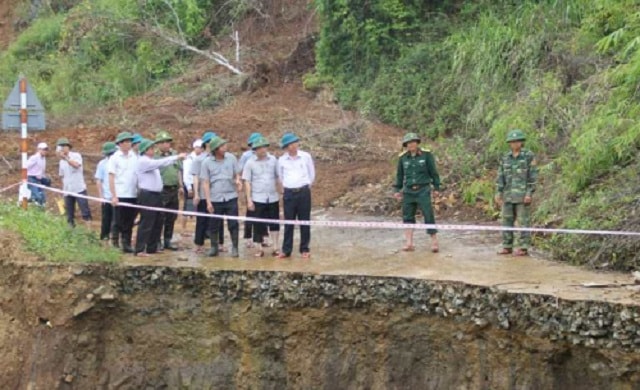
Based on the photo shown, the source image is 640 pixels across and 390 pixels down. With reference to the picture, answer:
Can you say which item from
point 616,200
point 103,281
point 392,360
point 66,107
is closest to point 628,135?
point 616,200

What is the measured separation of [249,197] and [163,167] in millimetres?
1232

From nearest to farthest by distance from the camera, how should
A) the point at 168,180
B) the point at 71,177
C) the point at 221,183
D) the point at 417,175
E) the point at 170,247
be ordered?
the point at 417,175, the point at 221,183, the point at 168,180, the point at 170,247, the point at 71,177

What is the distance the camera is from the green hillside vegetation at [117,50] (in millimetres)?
24188

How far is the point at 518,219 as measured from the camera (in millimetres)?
10383

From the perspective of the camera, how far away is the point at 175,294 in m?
10.0

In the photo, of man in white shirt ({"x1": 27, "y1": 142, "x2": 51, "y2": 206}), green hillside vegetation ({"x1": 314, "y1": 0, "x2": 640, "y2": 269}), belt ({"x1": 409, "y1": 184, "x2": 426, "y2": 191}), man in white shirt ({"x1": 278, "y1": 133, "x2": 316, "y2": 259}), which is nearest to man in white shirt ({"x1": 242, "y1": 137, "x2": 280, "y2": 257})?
man in white shirt ({"x1": 278, "y1": 133, "x2": 316, "y2": 259})

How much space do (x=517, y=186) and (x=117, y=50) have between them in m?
17.8

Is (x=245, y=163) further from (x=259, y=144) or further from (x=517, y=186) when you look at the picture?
(x=517, y=186)

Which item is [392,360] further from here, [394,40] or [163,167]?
[394,40]

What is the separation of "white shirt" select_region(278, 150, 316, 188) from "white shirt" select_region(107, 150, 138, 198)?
1.90 m

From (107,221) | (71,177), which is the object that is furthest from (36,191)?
(107,221)

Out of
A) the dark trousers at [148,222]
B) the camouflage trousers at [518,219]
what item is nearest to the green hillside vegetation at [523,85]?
the camouflage trousers at [518,219]

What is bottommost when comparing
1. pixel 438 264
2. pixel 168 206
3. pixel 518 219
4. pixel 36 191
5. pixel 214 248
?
pixel 438 264

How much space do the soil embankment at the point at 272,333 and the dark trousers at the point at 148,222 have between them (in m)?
0.80
